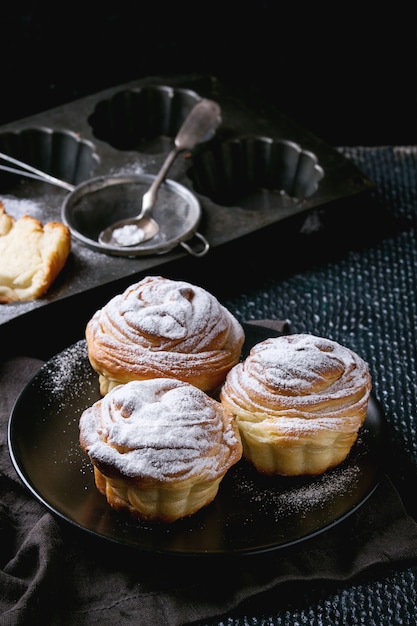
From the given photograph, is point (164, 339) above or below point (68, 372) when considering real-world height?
above

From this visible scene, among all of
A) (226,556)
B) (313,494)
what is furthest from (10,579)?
(313,494)

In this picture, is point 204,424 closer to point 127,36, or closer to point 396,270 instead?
point 396,270

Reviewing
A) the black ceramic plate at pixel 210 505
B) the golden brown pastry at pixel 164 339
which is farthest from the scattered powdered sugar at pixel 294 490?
the golden brown pastry at pixel 164 339

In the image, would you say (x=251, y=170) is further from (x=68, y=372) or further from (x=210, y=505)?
(x=210, y=505)

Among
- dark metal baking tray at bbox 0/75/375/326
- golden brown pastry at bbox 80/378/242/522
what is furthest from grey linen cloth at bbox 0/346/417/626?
dark metal baking tray at bbox 0/75/375/326

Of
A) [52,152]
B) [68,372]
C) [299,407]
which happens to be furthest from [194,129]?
[299,407]

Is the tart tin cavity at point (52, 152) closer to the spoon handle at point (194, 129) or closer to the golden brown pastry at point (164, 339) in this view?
the spoon handle at point (194, 129)

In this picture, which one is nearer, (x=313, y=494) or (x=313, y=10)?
(x=313, y=494)
